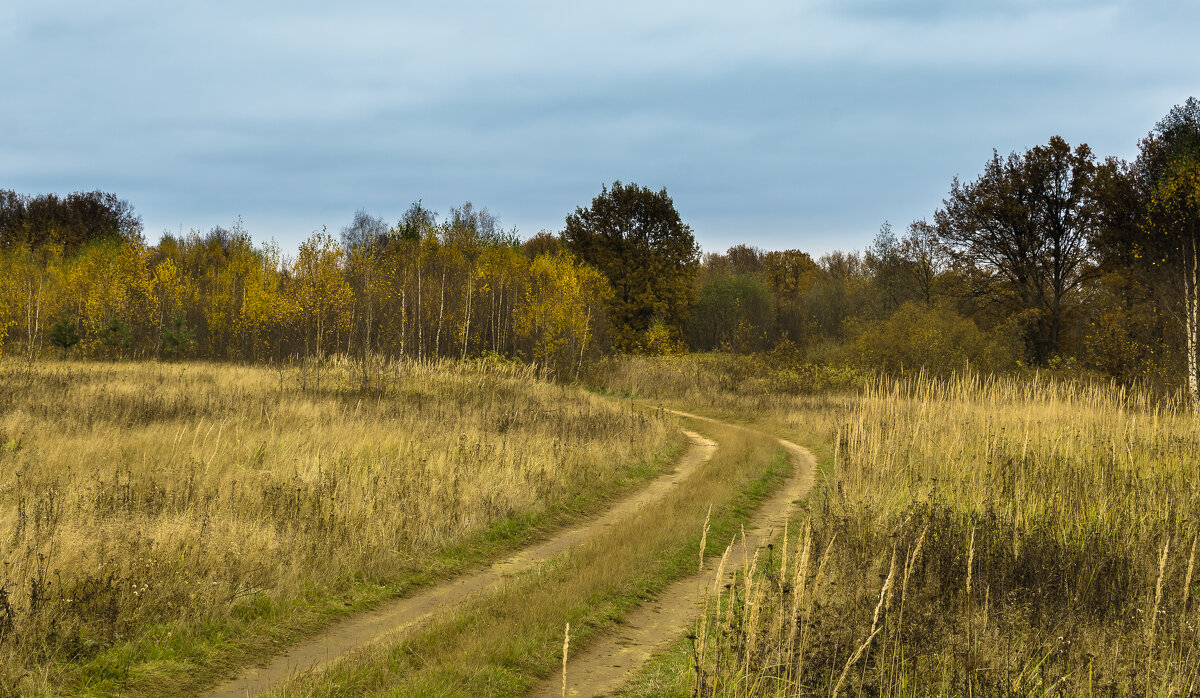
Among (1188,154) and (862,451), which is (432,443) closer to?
(862,451)

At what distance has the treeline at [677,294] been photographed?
26.2m

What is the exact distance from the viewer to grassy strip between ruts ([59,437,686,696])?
533cm

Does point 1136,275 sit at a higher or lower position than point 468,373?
higher

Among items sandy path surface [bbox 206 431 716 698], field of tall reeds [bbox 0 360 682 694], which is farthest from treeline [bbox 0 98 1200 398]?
sandy path surface [bbox 206 431 716 698]

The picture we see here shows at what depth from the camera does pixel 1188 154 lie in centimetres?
1966

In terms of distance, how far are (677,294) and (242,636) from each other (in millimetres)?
45857

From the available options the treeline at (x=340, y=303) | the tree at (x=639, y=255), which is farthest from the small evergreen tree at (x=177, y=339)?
the tree at (x=639, y=255)

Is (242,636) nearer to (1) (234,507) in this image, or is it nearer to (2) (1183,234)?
(1) (234,507)

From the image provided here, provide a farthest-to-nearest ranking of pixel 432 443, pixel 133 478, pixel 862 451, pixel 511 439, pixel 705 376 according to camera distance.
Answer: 1. pixel 705 376
2. pixel 511 439
3. pixel 432 443
4. pixel 862 451
5. pixel 133 478

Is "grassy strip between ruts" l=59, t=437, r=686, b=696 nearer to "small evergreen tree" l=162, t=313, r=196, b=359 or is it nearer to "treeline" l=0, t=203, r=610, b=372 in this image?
"treeline" l=0, t=203, r=610, b=372

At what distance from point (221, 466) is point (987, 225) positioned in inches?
1391

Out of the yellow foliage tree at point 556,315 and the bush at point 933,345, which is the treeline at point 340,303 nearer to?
the yellow foliage tree at point 556,315

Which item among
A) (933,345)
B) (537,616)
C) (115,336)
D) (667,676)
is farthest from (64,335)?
(933,345)

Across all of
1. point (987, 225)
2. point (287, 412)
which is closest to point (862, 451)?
point (287, 412)
